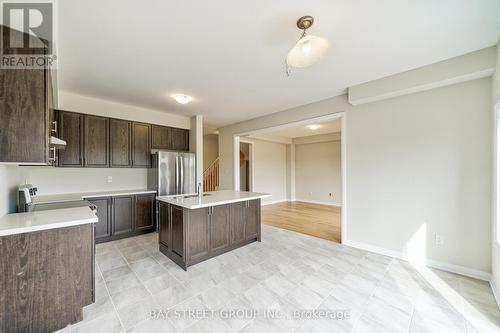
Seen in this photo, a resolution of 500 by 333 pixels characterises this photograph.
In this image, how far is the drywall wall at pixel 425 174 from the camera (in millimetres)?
2420

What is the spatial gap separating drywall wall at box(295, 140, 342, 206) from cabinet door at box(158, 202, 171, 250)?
608 centimetres

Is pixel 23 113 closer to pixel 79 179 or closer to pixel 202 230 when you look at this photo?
pixel 202 230

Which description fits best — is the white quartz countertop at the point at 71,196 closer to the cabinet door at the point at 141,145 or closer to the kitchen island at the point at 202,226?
the cabinet door at the point at 141,145

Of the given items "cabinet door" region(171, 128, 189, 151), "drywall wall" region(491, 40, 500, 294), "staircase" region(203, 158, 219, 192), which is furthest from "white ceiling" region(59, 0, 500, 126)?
"staircase" region(203, 158, 219, 192)

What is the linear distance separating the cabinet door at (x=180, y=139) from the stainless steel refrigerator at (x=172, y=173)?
42 cm

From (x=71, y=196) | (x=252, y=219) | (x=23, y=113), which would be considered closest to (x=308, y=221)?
(x=252, y=219)

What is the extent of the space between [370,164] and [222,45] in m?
2.75

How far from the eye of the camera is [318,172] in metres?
7.88

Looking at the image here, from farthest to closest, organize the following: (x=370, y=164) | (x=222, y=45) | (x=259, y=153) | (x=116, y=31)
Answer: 1. (x=259, y=153)
2. (x=370, y=164)
3. (x=222, y=45)
4. (x=116, y=31)

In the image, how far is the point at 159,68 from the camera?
2.66 meters

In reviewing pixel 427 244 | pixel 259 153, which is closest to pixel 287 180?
pixel 259 153

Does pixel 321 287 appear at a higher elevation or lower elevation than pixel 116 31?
lower

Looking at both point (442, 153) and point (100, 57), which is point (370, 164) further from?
point (100, 57)

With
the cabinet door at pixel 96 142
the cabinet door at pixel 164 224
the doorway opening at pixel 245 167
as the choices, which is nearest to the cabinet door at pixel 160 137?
the cabinet door at pixel 96 142
